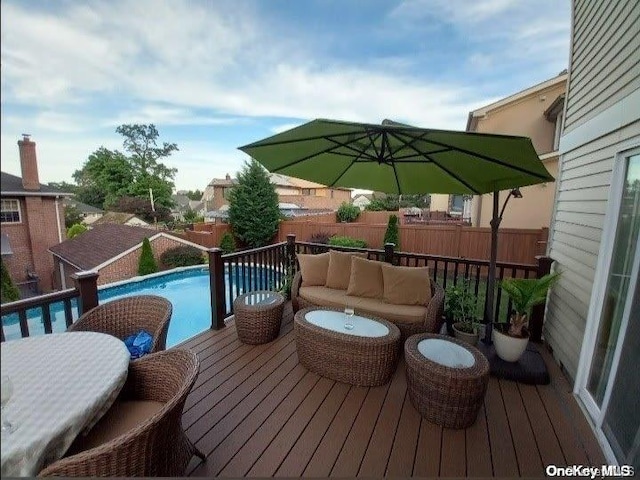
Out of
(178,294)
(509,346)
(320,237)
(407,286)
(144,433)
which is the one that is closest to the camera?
(144,433)

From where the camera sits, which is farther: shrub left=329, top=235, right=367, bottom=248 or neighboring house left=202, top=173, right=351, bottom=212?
neighboring house left=202, top=173, right=351, bottom=212

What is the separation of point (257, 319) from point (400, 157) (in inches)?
87.0

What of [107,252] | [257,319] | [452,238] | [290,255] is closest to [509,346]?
[257,319]

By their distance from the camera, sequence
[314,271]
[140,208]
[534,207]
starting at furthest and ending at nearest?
1. [140,208]
2. [534,207]
3. [314,271]

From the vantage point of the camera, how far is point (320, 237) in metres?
12.5

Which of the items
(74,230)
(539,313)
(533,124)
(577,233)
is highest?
(533,124)

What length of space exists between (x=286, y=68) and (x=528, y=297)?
299cm

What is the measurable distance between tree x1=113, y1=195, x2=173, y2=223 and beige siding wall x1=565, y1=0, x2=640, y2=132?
25152 mm

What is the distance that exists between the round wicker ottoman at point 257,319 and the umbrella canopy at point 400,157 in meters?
1.48

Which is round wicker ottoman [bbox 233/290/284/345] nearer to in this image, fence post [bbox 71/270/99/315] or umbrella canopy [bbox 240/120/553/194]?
fence post [bbox 71/270/99/315]

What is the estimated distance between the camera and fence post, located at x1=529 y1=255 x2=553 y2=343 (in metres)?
3.21

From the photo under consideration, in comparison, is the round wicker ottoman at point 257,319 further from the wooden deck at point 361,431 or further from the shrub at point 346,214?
the shrub at point 346,214

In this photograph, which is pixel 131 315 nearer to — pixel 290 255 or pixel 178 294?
pixel 290 255

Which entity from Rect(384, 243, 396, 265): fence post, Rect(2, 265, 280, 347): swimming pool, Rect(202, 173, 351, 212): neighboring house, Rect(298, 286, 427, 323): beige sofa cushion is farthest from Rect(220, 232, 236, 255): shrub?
Rect(202, 173, 351, 212): neighboring house
